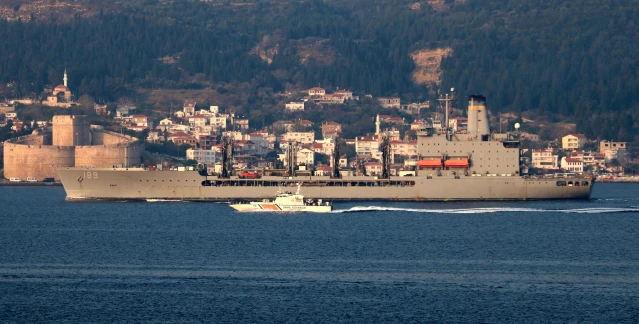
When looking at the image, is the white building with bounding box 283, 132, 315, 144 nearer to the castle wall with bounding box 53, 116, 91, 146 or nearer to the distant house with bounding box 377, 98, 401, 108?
the distant house with bounding box 377, 98, 401, 108

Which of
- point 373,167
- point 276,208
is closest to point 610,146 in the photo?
point 373,167

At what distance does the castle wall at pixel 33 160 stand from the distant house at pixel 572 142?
197ft

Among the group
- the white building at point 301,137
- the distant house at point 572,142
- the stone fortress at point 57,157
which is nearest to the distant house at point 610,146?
the distant house at point 572,142

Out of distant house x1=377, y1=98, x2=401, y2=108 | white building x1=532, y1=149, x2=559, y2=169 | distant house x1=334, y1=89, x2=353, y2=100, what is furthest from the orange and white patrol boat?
distant house x1=377, y1=98, x2=401, y2=108

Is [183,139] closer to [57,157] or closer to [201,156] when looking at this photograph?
[201,156]

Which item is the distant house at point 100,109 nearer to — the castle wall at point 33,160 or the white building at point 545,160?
the castle wall at point 33,160

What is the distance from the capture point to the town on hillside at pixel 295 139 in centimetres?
13275

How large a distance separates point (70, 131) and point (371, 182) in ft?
193

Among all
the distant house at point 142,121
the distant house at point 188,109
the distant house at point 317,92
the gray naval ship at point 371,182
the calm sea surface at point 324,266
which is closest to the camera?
the calm sea surface at point 324,266

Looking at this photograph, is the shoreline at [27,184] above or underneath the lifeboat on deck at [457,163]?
underneath

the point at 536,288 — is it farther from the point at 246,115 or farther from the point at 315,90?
the point at 315,90

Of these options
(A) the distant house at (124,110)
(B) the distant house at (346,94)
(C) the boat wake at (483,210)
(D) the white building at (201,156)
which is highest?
(B) the distant house at (346,94)

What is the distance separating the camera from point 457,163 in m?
76.5

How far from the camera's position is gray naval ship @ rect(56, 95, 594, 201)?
7562 cm
